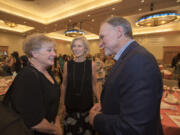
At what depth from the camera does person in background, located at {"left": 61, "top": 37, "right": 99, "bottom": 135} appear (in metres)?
1.37

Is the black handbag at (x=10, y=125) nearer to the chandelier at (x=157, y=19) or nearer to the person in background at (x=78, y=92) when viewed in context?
the person in background at (x=78, y=92)

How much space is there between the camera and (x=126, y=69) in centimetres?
59

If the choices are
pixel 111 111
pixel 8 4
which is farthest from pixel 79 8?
pixel 111 111

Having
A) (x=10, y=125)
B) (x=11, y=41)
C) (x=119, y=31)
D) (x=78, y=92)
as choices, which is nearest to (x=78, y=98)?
(x=78, y=92)

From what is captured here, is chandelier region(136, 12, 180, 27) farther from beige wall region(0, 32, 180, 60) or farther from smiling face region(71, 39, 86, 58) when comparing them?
beige wall region(0, 32, 180, 60)

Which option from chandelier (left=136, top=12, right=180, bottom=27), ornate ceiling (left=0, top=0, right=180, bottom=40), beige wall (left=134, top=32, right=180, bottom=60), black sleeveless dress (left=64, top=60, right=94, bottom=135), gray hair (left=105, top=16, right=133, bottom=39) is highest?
ornate ceiling (left=0, top=0, right=180, bottom=40)

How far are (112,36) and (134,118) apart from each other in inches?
22.5

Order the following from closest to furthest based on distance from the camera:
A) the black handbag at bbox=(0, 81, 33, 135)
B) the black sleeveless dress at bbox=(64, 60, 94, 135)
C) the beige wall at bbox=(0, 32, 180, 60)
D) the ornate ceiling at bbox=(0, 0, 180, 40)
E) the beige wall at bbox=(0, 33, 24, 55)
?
the black handbag at bbox=(0, 81, 33, 135) < the black sleeveless dress at bbox=(64, 60, 94, 135) < the ornate ceiling at bbox=(0, 0, 180, 40) < the beige wall at bbox=(0, 32, 180, 60) < the beige wall at bbox=(0, 33, 24, 55)

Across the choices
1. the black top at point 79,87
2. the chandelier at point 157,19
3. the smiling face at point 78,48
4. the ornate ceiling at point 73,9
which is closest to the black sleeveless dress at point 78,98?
the black top at point 79,87

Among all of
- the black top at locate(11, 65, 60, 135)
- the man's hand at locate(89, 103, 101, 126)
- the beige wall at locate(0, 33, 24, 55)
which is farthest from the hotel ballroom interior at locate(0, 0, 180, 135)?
the beige wall at locate(0, 33, 24, 55)

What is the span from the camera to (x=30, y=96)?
0.78m

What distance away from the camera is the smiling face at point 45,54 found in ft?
3.07

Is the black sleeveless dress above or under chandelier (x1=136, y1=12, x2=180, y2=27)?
under

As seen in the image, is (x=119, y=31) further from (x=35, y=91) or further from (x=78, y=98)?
(x=78, y=98)
